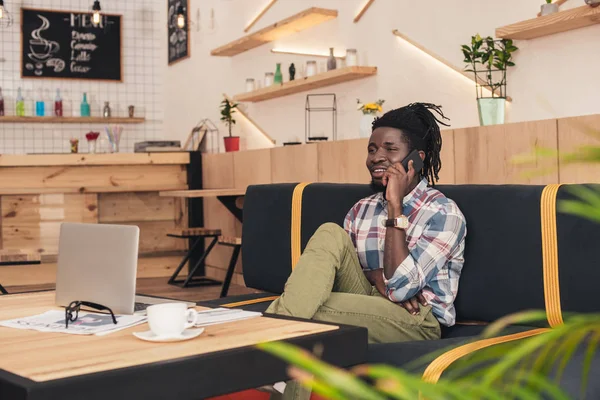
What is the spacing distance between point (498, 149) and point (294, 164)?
1879 millimetres

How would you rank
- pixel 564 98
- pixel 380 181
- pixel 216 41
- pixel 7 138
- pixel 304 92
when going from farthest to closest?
pixel 7 138 < pixel 216 41 < pixel 304 92 < pixel 564 98 < pixel 380 181

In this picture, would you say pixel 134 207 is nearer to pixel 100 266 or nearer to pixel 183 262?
pixel 183 262

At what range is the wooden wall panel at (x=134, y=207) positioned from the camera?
6422 mm

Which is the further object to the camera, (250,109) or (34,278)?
(250,109)

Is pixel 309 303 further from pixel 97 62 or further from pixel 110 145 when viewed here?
pixel 97 62

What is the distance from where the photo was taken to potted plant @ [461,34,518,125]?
358 centimetres

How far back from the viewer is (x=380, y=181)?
255 centimetres

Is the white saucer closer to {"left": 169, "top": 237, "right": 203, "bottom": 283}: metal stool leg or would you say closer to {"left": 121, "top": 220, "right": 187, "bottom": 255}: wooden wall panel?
{"left": 169, "top": 237, "right": 203, "bottom": 283}: metal stool leg

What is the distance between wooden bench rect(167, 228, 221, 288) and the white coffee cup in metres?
4.22

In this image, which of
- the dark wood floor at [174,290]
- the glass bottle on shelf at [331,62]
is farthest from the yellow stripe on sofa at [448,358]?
the dark wood floor at [174,290]

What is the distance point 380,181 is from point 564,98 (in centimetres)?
152

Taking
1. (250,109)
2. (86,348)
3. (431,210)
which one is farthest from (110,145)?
(86,348)

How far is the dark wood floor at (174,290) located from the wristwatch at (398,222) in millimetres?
3178

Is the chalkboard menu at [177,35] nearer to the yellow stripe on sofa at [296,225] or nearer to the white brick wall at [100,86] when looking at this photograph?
the white brick wall at [100,86]
